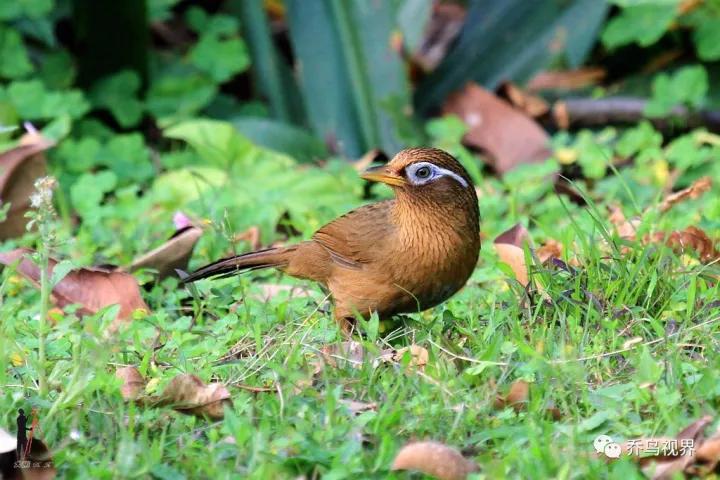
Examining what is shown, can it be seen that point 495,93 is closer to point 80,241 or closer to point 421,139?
point 421,139

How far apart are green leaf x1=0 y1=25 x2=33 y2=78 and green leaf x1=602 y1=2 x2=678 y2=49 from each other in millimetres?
3729

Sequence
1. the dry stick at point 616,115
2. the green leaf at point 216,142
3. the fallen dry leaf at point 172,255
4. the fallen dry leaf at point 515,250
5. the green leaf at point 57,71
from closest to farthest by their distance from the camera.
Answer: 1. the fallen dry leaf at point 515,250
2. the fallen dry leaf at point 172,255
3. the green leaf at point 216,142
4. the dry stick at point 616,115
5. the green leaf at point 57,71

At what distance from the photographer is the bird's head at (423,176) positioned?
4.45 m

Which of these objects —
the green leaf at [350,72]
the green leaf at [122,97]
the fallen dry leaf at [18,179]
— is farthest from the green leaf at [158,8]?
the fallen dry leaf at [18,179]

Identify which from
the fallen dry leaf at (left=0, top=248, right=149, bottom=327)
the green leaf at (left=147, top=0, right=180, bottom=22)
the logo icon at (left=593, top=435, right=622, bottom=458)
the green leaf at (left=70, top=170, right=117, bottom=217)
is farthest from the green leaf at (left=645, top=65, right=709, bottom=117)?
the logo icon at (left=593, top=435, right=622, bottom=458)

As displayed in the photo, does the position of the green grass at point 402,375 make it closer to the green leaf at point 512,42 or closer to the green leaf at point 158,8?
the green leaf at point 512,42

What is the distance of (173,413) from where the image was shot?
354 cm

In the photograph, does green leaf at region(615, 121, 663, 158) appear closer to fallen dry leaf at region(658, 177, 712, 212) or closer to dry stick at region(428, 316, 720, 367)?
fallen dry leaf at region(658, 177, 712, 212)

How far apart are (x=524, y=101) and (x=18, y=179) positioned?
11.2 feet

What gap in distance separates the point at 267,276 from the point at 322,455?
232cm

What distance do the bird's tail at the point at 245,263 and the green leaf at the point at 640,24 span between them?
A: 358cm

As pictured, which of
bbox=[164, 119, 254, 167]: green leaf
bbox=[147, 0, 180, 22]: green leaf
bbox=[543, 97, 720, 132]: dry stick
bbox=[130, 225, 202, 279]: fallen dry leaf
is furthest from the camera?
bbox=[147, 0, 180, 22]: green leaf

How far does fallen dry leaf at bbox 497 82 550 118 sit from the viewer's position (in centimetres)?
772

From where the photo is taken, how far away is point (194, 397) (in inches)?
140
